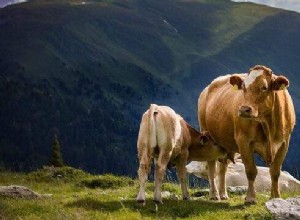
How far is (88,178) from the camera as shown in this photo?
94.2 ft

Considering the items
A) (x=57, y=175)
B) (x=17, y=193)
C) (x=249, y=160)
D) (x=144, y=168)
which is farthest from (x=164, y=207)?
(x=57, y=175)

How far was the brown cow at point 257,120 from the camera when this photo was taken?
15.2 m

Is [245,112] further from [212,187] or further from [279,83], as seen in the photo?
[212,187]

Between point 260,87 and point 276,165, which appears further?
point 276,165

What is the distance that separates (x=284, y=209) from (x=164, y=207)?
3.67m

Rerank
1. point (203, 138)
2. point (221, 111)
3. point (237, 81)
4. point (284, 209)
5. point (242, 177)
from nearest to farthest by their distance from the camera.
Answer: point (284, 209)
point (237, 81)
point (221, 111)
point (203, 138)
point (242, 177)

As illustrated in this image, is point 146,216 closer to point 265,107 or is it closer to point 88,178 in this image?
point 265,107

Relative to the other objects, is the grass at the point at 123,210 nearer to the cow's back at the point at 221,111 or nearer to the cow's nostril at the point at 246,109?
the cow's back at the point at 221,111

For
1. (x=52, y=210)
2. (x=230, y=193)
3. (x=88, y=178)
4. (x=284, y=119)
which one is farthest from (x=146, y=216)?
(x=88, y=178)

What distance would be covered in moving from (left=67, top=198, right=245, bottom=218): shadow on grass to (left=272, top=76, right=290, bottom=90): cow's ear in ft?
11.1

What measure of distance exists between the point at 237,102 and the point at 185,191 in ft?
10.4

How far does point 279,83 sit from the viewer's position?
15.2 metres

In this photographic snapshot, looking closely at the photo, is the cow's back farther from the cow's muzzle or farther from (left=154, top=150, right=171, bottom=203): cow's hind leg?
(left=154, top=150, right=171, bottom=203): cow's hind leg

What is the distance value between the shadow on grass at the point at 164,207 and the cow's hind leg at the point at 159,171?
11.3 inches
